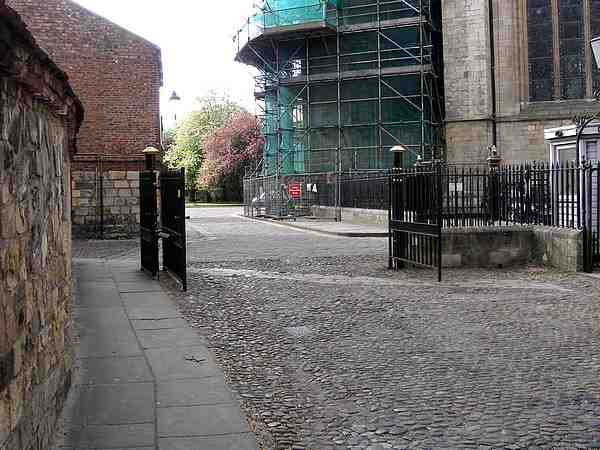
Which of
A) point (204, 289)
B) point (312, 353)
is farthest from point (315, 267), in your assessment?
point (312, 353)

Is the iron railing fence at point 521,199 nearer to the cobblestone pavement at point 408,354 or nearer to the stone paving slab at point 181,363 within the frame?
the cobblestone pavement at point 408,354

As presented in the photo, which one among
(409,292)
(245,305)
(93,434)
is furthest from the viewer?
(409,292)

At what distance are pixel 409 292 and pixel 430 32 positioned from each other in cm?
2674

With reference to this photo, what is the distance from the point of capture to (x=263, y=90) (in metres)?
39.8

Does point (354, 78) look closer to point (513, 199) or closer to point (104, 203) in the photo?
point (104, 203)

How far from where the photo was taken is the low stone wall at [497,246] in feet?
43.5

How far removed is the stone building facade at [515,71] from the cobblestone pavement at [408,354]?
21340 mm

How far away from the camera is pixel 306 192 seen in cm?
3522

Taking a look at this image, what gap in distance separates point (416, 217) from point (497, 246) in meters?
1.91

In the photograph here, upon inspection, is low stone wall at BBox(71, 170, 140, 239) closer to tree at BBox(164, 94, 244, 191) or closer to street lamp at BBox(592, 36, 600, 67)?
street lamp at BBox(592, 36, 600, 67)

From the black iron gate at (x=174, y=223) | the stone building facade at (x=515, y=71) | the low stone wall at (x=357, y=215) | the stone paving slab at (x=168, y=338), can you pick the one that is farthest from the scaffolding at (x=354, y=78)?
the stone paving slab at (x=168, y=338)

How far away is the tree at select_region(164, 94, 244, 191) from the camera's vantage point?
74.5 metres

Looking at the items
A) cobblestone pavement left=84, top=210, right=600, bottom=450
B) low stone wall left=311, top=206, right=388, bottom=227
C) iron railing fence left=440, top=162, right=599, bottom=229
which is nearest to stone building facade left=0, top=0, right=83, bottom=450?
cobblestone pavement left=84, top=210, right=600, bottom=450

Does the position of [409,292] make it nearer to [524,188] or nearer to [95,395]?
[524,188]
